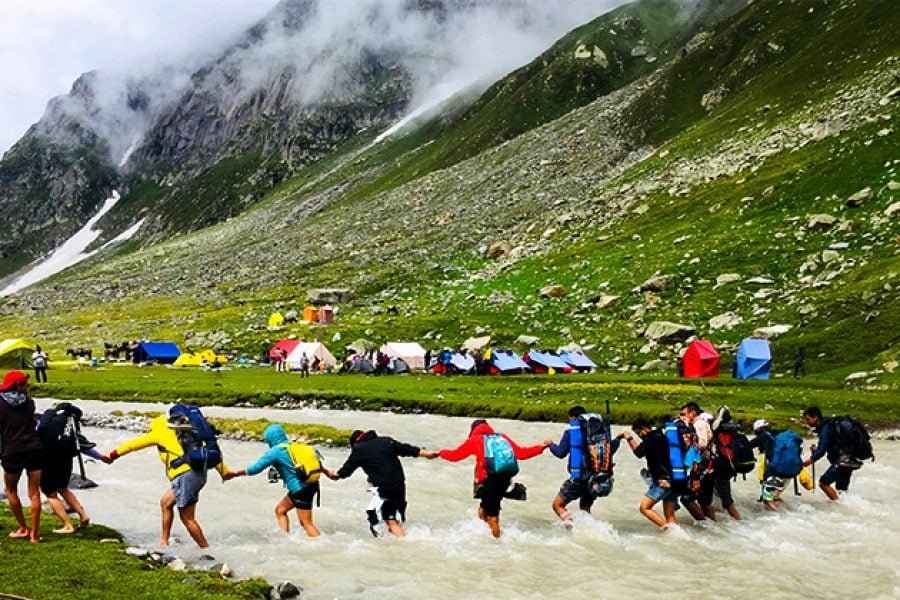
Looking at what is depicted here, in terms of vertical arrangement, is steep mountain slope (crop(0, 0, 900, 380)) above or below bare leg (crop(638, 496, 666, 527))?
Answer: above

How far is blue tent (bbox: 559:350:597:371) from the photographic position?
2037 inches

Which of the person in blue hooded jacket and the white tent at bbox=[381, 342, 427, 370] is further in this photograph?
the white tent at bbox=[381, 342, 427, 370]

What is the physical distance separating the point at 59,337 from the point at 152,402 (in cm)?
6024

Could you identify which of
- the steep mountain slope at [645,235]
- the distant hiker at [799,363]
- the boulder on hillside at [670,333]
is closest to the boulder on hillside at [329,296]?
the steep mountain slope at [645,235]

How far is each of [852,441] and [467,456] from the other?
11810 mm

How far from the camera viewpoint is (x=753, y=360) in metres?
43.3

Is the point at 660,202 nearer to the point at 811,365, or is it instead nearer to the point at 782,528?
the point at 811,365

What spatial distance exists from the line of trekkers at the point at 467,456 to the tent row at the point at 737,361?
23885 millimetres

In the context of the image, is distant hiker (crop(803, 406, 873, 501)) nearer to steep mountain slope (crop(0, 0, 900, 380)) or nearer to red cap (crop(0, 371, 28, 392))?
red cap (crop(0, 371, 28, 392))

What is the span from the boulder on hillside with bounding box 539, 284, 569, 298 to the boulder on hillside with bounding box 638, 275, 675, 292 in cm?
857

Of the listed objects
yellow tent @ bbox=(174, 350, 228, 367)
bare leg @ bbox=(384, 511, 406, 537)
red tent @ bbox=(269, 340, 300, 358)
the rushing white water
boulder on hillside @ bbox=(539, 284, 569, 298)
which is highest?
boulder on hillside @ bbox=(539, 284, 569, 298)

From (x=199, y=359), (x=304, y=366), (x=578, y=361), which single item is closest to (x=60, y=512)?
(x=304, y=366)

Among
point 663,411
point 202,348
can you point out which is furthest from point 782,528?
point 202,348

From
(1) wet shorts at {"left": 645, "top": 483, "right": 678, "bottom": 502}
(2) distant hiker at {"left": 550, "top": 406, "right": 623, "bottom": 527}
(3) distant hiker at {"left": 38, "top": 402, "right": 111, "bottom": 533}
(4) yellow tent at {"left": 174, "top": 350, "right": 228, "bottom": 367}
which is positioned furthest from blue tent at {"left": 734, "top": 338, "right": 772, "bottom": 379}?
(4) yellow tent at {"left": 174, "top": 350, "right": 228, "bottom": 367}
